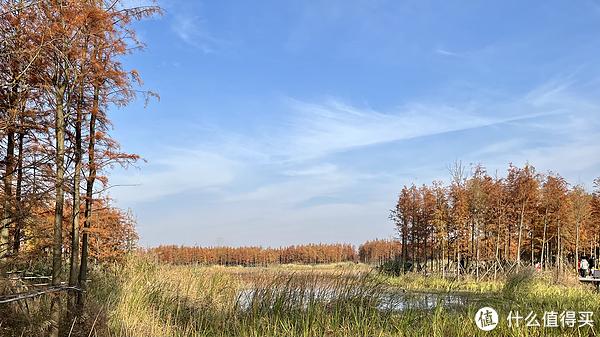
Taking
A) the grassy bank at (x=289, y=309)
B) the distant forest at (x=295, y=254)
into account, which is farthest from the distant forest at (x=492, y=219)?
the distant forest at (x=295, y=254)

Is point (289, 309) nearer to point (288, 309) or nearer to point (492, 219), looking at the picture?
point (288, 309)

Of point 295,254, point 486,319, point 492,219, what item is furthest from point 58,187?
point 295,254

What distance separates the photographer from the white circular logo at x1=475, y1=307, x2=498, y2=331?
6.08 m

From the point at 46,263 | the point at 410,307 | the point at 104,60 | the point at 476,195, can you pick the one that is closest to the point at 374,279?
the point at 410,307

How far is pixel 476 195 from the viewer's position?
20.0 meters

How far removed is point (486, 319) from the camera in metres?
6.30

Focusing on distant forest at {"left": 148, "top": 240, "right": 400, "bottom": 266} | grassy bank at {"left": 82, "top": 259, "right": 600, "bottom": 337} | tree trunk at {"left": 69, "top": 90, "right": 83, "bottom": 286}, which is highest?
tree trunk at {"left": 69, "top": 90, "right": 83, "bottom": 286}

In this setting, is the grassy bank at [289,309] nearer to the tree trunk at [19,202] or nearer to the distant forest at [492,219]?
the tree trunk at [19,202]

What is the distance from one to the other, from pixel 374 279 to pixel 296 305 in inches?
50.7

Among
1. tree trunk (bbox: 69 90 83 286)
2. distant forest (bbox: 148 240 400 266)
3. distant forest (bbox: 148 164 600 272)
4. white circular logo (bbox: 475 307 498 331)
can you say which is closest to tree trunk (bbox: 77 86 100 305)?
tree trunk (bbox: 69 90 83 286)

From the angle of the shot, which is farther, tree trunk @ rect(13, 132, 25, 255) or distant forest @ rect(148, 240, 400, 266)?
distant forest @ rect(148, 240, 400, 266)

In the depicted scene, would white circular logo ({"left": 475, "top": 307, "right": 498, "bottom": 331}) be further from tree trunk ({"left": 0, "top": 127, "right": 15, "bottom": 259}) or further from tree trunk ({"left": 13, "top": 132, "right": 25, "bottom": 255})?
tree trunk ({"left": 0, "top": 127, "right": 15, "bottom": 259})

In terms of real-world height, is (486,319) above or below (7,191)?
below

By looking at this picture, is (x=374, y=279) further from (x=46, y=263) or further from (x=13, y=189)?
(x=46, y=263)
